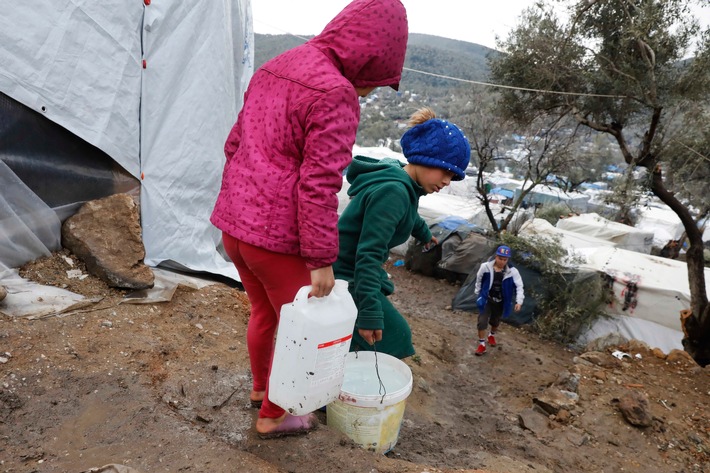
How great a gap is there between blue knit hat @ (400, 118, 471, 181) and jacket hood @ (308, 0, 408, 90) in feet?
2.10

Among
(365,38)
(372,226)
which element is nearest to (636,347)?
(372,226)

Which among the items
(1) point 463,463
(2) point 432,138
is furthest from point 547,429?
(2) point 432,138

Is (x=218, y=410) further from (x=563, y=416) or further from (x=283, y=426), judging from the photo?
(x=563, y=416)

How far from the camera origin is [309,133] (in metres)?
1.52

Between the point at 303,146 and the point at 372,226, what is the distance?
0.58 metres

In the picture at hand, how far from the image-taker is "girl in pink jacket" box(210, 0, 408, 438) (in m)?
1.52

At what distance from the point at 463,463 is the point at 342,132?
76.1 inches

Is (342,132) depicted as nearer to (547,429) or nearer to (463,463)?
(463,463)

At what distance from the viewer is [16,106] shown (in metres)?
3.26

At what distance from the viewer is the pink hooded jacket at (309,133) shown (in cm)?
152

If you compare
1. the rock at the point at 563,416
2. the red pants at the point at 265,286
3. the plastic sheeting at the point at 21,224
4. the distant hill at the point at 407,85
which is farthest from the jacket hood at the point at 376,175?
the distant hill at the point at 407,85

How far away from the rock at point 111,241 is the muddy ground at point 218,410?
13 cm

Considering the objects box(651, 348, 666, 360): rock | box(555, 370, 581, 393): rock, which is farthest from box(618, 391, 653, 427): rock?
box(651, 348, 666, 360): rock

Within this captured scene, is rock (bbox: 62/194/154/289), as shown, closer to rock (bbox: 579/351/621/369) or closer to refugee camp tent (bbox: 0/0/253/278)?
refugee camp tent (bbox: 0/0/253/278)
